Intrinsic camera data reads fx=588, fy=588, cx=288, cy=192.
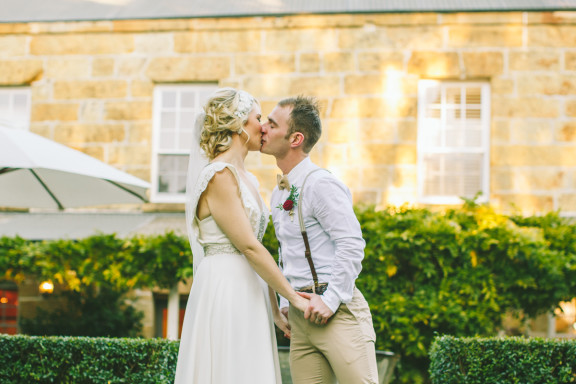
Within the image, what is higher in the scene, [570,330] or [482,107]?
[482,107]

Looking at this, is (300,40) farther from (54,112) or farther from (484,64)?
(54,112)

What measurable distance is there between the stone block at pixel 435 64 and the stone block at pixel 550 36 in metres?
1.05

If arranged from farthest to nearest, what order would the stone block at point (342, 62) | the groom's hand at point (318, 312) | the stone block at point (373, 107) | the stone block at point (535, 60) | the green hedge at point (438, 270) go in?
the stone block at point (342, 62) → the stone block at point (373, 107) → the stone block at point (535, 60) → the green hedge at point (438, 270) → the groom's hand at point (318, 312)

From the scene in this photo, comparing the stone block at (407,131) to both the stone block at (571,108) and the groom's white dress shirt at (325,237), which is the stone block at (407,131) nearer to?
the stone block at (571,108)

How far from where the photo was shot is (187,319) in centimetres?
313

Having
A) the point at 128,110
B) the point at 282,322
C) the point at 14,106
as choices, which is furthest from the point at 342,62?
Answer: the point at 282,322

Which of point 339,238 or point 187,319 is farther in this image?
point 187,319

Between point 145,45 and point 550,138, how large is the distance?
19.4 ft

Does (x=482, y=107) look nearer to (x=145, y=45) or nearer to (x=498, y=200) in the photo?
(x=498, y=200)

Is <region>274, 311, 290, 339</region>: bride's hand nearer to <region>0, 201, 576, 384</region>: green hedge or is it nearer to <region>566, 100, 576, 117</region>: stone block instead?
<region>0, 201, 576, 384</region>: green hedge

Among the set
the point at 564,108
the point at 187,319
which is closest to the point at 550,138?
the point at 564,108

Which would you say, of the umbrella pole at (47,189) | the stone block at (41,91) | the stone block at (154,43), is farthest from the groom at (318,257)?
the stone block at (41,91)

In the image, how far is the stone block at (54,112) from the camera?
868 cm

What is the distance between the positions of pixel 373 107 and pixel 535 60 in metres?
2.32
